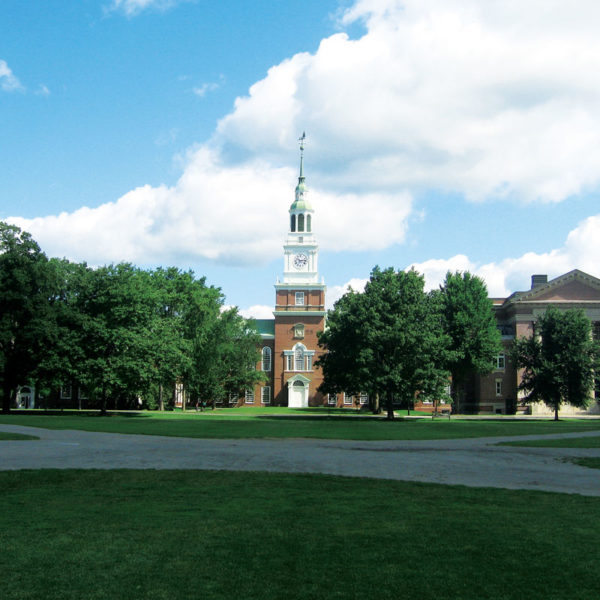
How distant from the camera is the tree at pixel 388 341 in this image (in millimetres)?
51438

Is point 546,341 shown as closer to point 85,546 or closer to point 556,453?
point 556,453

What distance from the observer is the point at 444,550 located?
26.8 feet

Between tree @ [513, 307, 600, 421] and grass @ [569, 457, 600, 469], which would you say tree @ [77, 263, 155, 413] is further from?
grass @ [569, 457, 600, 469]

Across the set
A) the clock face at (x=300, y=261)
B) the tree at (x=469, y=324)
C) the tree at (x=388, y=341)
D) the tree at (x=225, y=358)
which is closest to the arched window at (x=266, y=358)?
the tree at (x=225, y=358)

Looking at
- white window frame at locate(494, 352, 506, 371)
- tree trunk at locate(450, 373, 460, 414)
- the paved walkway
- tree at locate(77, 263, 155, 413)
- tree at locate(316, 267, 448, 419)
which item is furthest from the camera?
white window frame at locate(494, 352, 506, 371)

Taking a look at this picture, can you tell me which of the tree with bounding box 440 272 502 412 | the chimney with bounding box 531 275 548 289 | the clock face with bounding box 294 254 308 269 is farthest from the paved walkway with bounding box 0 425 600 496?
the chimney with bounding box 531 275 548 289

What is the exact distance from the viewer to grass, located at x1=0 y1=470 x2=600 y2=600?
679 cm

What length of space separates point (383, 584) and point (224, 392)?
252 ft

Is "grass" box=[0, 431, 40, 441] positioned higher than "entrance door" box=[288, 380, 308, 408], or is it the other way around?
"grass" box=[0, 431, 40, 441]

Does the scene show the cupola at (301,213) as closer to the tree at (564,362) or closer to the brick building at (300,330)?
the brick building at (300,330)

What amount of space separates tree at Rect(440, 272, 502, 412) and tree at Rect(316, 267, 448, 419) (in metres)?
13.8

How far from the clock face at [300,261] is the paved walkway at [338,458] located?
64.4m

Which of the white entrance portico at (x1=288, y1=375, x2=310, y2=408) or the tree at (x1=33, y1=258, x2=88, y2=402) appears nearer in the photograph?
the tree at (x1=33, y1=258, x2=88, y2=402)

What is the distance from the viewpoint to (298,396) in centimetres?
8831
